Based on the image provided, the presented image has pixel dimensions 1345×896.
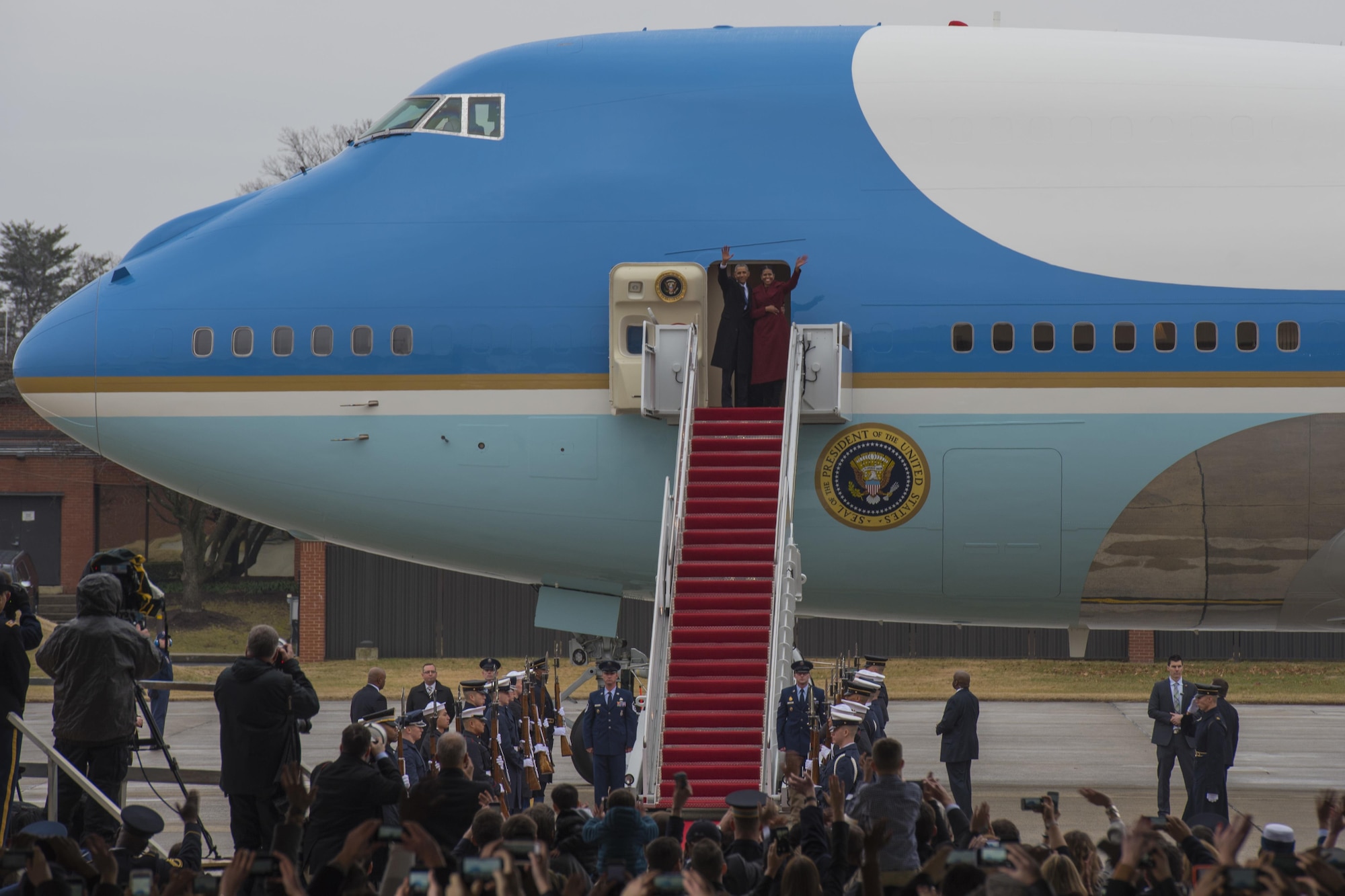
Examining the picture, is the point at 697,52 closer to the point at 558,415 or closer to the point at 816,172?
the point at 816,172

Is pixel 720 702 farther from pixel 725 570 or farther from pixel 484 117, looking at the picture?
pixel 484 117

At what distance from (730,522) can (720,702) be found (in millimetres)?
1811

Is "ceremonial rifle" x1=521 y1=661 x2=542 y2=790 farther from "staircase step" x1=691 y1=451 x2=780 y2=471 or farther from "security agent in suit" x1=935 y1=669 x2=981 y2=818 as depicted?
"security agent in suit" x1=935 y1=669 x2=981 y2=818

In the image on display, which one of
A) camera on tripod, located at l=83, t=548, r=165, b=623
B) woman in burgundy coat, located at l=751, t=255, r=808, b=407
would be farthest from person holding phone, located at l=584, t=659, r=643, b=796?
camera on tripod, located at l=83, t=548, r=165, b=623

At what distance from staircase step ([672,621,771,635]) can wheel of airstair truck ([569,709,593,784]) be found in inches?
128

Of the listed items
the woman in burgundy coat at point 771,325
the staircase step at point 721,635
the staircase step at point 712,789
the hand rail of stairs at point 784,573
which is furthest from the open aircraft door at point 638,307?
the staircase step at point 712,789

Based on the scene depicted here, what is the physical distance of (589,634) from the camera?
575 inches

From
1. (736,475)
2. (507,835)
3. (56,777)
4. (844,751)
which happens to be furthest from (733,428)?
(507,835)

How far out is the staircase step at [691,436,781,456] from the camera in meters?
13.5

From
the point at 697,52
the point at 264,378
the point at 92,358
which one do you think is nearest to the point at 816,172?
the point at 697,52

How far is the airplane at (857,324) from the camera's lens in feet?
43.9

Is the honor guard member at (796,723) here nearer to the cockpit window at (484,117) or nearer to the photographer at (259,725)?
the cockpit window at (484,117)

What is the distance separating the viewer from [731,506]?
1317 cm

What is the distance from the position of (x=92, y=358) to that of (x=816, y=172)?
25.3 feet
